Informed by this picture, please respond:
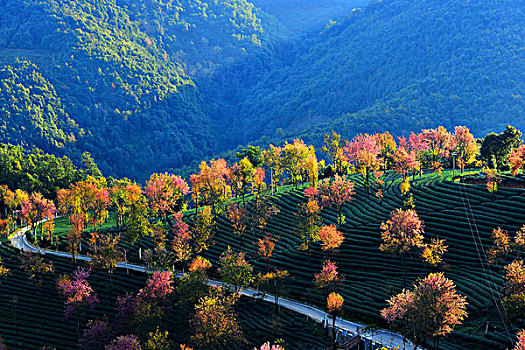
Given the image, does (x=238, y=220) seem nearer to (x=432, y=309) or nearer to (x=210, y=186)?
(x=210, y=186)

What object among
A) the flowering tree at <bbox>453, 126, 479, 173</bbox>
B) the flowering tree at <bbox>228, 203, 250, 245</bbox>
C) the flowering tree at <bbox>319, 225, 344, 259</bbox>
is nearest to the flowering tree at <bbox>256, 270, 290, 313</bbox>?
the flowering tree at <bbox>319, 225, 344, 259</bbox>

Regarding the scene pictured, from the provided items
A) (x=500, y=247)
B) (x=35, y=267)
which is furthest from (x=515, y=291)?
(x=35, y=267)

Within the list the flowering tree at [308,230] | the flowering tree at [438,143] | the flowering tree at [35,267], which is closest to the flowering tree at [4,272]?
the flowering tree at [35,267]

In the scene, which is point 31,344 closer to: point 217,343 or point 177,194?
point 217,343

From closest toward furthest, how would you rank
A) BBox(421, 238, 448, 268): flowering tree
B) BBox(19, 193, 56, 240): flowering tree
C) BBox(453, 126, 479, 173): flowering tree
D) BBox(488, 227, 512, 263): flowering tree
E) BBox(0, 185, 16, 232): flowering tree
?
BBox(488, 227, 512, 263): flowering tree → BBox(421, 238, 448, 268): flowering tree → BBox(453, 126, 479, 173): flowering tree → BBox(19, 193, 56, 240): flowering tree → BBox(0, 185, 16, 232): flowering tree

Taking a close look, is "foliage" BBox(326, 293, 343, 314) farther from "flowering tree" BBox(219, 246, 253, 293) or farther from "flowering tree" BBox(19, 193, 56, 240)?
"flowering tree" BBox(19, 193, 56, 240)

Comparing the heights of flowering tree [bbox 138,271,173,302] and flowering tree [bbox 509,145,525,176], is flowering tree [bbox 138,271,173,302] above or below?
below

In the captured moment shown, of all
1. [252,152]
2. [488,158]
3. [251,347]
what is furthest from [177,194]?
[488,158]
